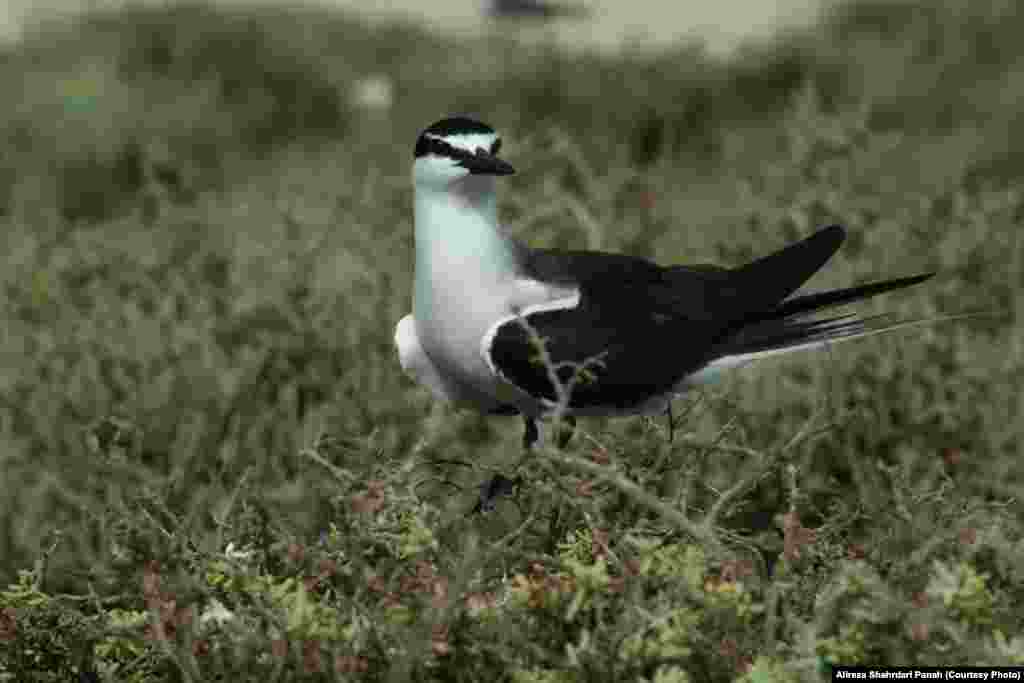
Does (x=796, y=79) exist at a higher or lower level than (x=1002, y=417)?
higher

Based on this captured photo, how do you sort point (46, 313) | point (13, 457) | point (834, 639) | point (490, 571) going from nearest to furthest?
point (834, 639)
point (490, 571)
point (13, 457)
point (46, 313)

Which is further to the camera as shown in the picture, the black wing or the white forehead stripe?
the black wing

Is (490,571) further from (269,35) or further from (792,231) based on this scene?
(269,35)

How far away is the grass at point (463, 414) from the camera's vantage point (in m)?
2.36

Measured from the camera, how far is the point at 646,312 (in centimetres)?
376

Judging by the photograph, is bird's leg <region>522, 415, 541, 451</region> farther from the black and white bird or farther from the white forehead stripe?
the white forehead stripe

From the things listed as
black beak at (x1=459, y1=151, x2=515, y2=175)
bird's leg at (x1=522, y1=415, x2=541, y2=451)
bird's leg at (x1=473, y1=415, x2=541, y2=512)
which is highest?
black beak at (x1=459, y1=151, x2=515, y2=175)

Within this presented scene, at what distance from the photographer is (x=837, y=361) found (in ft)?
19.0

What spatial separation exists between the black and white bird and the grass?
0.17 metres

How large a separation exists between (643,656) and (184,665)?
0.60 metres

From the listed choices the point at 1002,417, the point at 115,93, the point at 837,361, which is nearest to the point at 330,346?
the point at 837,361

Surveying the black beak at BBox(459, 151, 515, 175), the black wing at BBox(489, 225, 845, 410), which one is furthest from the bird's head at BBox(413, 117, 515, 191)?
the black wing at BBox(489, 225, 845, 410)

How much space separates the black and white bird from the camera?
10.8 feet

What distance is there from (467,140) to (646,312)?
1.92 ft
